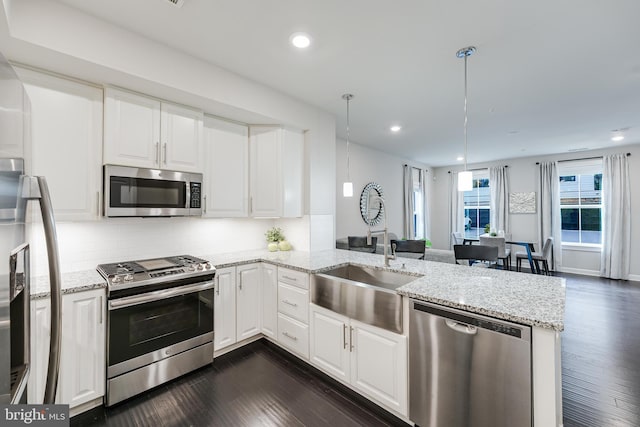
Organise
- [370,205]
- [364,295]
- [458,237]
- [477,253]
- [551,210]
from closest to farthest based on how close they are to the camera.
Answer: [364,295], [477,253], [370,205], [551,210], [458,237]

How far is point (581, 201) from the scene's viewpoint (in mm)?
6340

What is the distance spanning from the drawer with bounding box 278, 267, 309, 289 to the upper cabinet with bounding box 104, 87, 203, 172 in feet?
4.31

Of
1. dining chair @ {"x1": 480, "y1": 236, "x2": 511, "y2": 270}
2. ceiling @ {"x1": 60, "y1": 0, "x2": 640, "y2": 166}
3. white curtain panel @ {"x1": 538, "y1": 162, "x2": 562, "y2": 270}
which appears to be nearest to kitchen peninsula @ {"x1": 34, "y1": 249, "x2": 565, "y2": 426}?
→ ceiling @ {"x1": 60, "y1": 0, "x2": 640, "y2": 166}

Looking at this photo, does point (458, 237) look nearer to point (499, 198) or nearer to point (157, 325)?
point (499, 198)

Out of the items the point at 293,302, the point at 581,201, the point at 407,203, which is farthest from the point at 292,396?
the point at 581,201

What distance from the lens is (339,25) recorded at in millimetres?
2004

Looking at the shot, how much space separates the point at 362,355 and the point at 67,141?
272 centimetres

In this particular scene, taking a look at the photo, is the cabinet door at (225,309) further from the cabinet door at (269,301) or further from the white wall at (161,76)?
the white wall at (161,76)

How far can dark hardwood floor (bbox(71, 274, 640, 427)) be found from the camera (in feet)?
6.34

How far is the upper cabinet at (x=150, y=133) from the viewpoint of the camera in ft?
7.30

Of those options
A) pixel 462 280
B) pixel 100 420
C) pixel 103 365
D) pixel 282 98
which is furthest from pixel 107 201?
pixel 462 280

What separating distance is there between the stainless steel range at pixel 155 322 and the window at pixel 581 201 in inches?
311

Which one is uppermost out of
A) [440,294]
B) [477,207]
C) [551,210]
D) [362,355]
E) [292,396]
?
[477,207]

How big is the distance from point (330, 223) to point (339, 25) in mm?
2295
